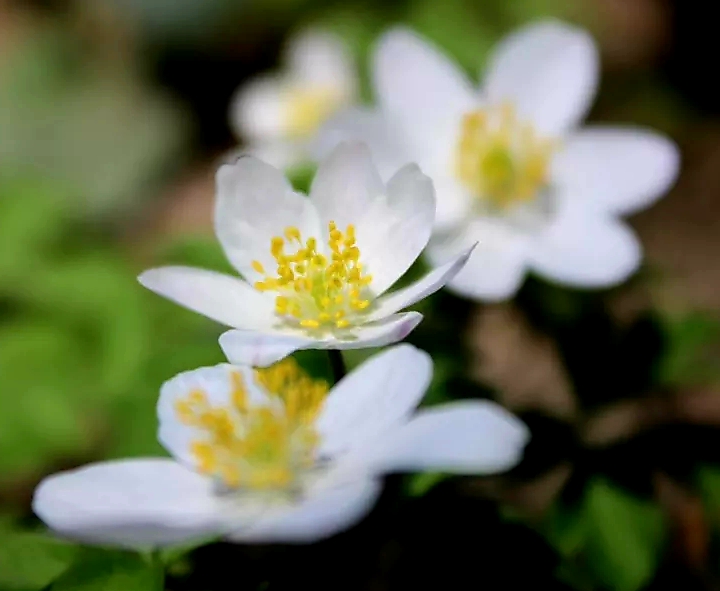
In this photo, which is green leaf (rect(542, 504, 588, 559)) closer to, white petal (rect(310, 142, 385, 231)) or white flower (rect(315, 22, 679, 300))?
white flower (rect(315, 22, 679, 300))

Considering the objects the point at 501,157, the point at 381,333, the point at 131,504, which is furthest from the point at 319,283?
the point at 501,157

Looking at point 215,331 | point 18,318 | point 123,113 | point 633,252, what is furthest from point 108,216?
point 633,252

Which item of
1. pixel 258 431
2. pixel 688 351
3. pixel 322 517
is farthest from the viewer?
pixel 688 351

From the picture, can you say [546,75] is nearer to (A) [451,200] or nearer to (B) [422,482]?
(A) [451,200]

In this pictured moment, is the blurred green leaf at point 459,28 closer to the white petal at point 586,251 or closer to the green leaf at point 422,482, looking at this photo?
the white petal at point 586,251

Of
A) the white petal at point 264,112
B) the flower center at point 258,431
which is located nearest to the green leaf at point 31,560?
the flower center at point 258,431

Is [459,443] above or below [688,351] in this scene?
above
